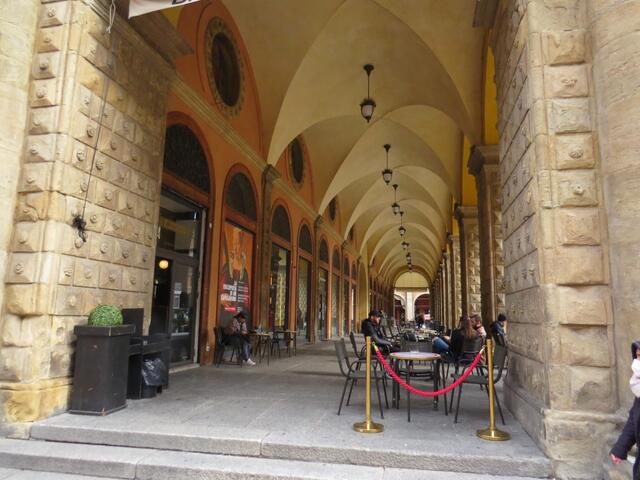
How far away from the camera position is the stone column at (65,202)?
4414mm

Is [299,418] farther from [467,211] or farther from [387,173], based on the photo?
[387,173]

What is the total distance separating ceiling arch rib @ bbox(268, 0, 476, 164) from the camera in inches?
377

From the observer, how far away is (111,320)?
4820 millimetres

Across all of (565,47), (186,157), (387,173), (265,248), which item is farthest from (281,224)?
(565,47)

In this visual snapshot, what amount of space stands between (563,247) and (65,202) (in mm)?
4607

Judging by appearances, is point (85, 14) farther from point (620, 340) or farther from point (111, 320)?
point (620, 340)

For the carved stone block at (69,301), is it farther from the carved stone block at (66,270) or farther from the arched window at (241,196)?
the arched window at (241,196)

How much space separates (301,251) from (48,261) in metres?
11.4

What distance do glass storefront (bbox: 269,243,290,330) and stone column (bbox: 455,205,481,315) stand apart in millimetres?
5206

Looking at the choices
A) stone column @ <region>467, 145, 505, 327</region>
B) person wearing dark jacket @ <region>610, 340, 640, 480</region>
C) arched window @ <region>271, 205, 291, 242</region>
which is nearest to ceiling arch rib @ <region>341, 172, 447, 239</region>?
arched window @ <region>271, 205, 291, 242</region>

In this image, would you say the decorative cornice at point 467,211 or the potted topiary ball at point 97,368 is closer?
the potted topiary ball at point 97,368

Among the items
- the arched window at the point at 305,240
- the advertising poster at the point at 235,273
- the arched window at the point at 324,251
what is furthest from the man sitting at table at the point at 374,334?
Result: the arched window at the point at 324,251

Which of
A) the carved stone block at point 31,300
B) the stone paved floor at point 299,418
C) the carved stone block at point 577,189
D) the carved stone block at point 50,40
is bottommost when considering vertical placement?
the stone paved floor at point 299,418

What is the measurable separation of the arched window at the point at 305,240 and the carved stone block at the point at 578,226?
1198cm
